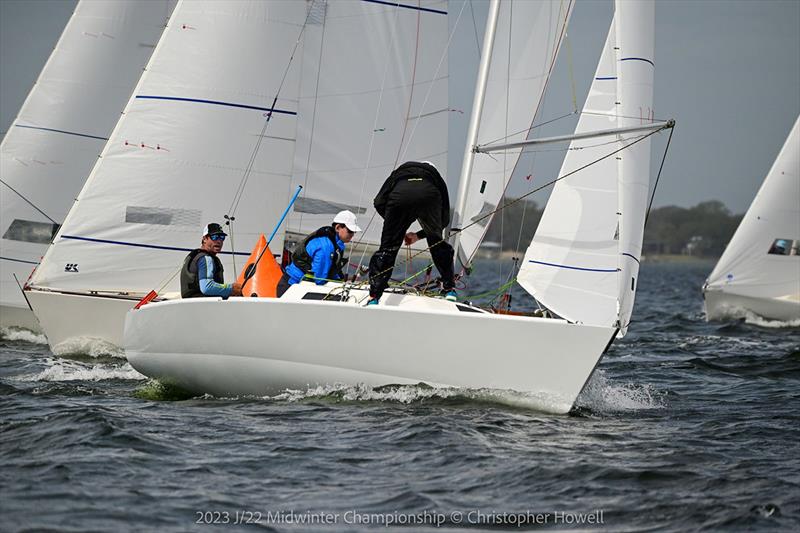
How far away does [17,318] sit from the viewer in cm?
1861

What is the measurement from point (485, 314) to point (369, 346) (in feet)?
3.41

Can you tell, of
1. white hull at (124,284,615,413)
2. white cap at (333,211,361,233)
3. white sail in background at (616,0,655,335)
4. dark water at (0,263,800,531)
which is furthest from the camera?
white sail in background at (616,0,655,335)

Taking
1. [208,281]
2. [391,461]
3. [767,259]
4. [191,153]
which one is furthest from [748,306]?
Answer: [391,461]

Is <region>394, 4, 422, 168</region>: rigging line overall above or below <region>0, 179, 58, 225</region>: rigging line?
above

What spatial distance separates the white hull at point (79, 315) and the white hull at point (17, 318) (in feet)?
12.9

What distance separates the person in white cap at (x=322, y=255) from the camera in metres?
11.1

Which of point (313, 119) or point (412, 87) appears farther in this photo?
point (412, 87)

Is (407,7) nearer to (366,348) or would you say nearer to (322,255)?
(322,255)

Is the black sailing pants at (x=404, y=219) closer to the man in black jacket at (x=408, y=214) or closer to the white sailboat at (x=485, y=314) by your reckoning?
the man in black jacket at (x=408, y=214)

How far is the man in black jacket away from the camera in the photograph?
10.3 m

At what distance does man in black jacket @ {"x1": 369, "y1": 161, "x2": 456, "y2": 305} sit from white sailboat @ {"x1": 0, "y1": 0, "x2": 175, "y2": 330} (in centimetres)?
938

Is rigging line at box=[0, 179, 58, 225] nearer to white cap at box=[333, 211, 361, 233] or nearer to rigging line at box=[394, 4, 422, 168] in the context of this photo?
rigging line at box=[394, 4, 422, 168]

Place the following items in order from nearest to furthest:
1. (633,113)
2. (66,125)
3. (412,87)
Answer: (633,113) → (412,87) → (66,125)

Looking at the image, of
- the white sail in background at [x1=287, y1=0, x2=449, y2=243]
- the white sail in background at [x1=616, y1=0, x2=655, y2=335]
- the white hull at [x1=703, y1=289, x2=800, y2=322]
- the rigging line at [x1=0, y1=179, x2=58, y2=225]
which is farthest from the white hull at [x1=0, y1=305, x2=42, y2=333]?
the white hull at [x1=703, y1=289, x2=800, y2=322]
